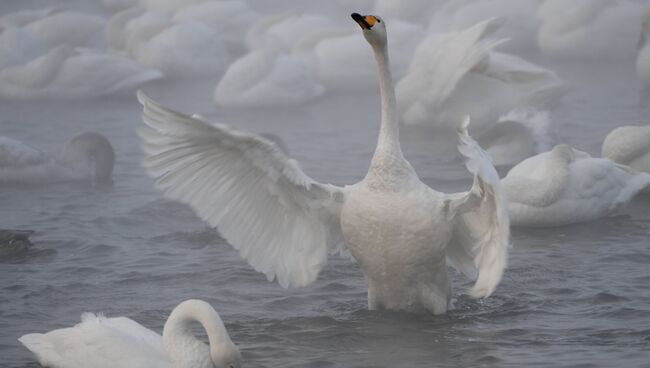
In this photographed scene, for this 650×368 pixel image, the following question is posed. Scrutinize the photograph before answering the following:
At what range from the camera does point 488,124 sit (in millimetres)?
12797

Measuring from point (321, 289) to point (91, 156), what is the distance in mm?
3782

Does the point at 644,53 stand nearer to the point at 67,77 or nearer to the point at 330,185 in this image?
the point at 67,77

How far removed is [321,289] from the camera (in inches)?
324

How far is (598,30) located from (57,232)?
8081 millimetres

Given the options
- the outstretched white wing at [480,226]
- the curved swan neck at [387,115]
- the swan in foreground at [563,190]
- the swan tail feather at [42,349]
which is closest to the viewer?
the outstretched white wing at [480,226]

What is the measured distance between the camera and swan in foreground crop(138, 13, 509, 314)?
7.06 meters

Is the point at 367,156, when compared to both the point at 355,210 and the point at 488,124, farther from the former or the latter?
the point at 355,210

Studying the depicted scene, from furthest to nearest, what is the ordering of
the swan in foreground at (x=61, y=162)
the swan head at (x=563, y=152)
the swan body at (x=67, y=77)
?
the swan body at (x=67, y=77)
the swan in foreground at (x=61, y=162)
the swan head at (x=563, y=152)

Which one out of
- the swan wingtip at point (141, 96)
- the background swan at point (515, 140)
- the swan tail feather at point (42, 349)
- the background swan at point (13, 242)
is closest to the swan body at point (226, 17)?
the background swan at point (515, 140)

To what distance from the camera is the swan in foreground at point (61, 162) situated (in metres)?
11.1

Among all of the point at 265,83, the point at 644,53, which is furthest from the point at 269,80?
the point at 644,53

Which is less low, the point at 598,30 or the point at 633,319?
the point at 598,30

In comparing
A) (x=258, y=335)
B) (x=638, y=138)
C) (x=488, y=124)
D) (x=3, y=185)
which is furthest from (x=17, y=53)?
(x=258, y=335)

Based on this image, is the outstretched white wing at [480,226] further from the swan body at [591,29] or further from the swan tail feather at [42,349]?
the swan body at [591,29]
